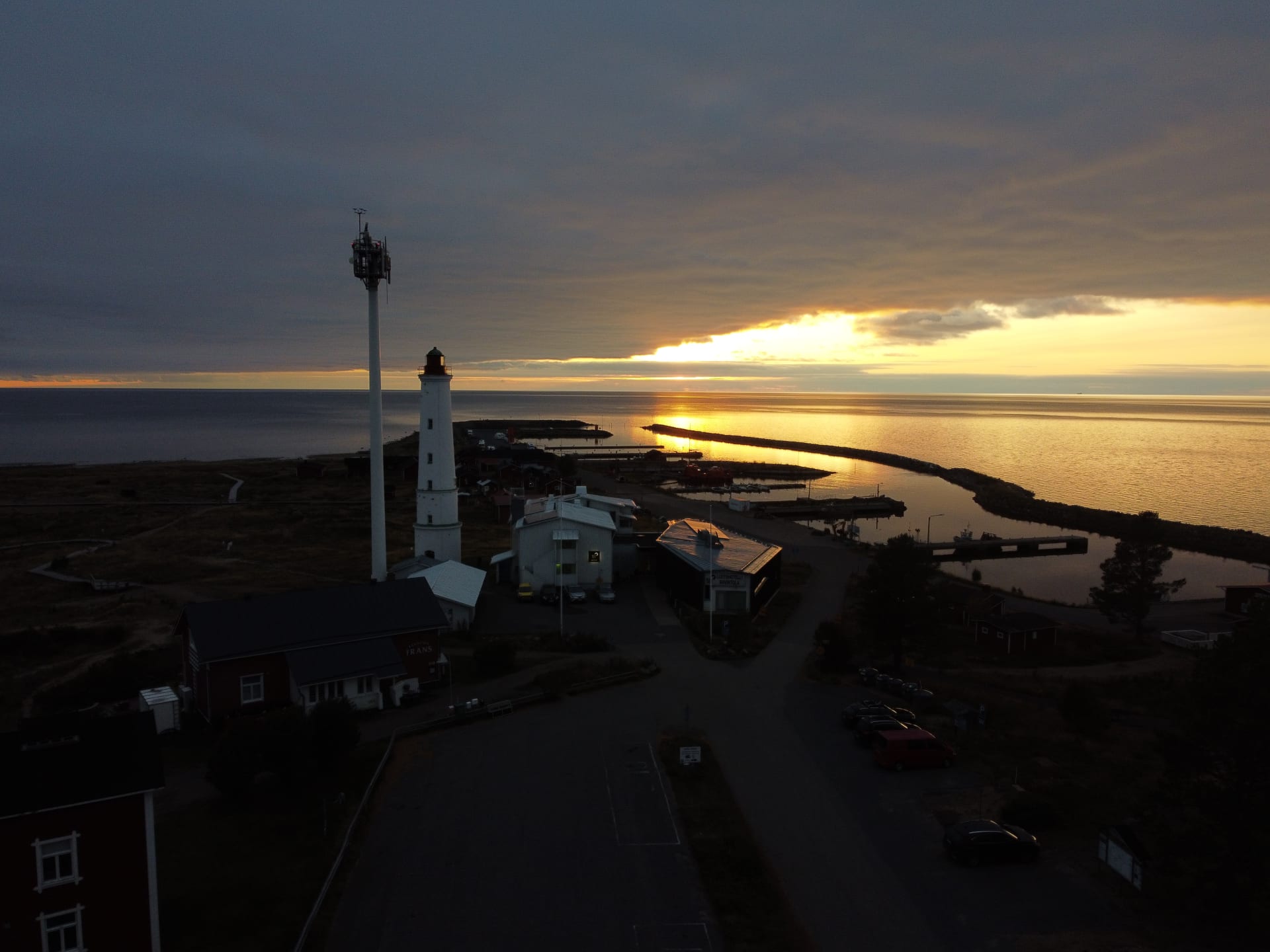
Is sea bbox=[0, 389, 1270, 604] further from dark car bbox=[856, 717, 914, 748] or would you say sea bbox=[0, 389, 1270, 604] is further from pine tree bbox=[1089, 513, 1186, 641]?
dark car bbox=[856, 717, 914, 748]

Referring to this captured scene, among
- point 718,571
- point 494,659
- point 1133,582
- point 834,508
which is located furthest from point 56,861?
point 834,508

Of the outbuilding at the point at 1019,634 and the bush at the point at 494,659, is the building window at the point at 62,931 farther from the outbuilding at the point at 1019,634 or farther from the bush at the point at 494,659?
the outbuilding at the point at 1019,634

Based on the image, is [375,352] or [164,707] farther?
[375,352]

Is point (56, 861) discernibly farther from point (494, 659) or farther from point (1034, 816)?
point (1034, 816)

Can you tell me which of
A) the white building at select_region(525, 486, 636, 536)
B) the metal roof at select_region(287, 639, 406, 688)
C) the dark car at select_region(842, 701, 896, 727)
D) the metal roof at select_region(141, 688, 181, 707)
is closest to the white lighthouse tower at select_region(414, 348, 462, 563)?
the white building at select_region(525, 486, 636, 536)

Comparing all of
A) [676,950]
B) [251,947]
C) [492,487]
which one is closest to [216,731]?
[251,947]

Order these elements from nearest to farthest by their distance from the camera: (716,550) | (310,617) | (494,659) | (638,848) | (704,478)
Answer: (638,848)
(310,617)
(494,659)
(716,550)
(704,478)
